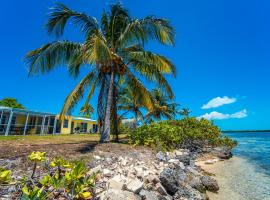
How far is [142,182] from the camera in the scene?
4.32 meters

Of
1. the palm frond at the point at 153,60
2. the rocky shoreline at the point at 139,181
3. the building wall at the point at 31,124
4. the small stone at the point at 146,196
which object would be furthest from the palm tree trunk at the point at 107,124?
the building wall at the point at 31,124

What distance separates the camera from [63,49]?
8734 mm

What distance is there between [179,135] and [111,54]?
21.9 feet

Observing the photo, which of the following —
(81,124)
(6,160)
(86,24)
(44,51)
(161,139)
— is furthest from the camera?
(81,124)

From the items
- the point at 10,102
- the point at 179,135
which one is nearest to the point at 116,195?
the point at 179,135

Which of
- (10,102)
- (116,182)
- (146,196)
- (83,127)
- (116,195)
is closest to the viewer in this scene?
(116,195)

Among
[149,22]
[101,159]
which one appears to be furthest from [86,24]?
[101,159]

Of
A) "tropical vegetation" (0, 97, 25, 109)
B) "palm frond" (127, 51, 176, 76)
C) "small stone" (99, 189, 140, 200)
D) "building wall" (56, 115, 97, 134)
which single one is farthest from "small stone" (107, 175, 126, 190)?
"tropical vegetation" (0, 97, 25, 109)

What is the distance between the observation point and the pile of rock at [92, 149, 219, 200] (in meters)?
3.62

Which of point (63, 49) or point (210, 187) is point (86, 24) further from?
point (210, 187)

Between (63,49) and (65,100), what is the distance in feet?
7.12

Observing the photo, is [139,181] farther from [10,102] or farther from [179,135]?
[10,102]

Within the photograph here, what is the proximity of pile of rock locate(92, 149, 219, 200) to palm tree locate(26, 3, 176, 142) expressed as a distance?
3.21 metres

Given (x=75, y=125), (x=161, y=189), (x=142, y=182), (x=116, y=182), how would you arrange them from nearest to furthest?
(x=116, y=182) → (x=142, y=182) → (x=161, y=189) → (x=75, y=125)
